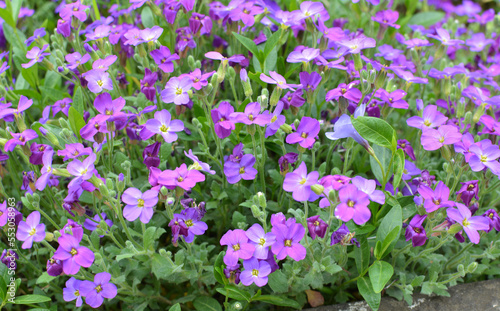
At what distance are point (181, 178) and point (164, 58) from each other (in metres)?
0.88

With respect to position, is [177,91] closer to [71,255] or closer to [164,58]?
[164,58]

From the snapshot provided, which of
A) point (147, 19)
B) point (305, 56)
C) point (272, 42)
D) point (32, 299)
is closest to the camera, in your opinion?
point (32, 299)

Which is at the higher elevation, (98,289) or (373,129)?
(373,129)

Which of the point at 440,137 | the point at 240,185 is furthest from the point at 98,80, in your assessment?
the point at 440,137

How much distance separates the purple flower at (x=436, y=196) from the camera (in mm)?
1953

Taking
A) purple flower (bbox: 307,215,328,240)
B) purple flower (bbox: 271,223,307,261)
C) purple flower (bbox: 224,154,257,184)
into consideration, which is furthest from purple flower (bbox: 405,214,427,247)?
purple flower (bbox: 224,154,257,184)

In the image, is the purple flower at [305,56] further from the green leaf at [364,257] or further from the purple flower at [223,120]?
the green leaf at [364,257]

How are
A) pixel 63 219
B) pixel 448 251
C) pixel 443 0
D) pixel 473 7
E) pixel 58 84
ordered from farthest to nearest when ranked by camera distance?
pixel 443 0 → pixel 473 7 → pixel 58 84 → pixel 448 251 → pixel 63 219

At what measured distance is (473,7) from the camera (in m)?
4.85

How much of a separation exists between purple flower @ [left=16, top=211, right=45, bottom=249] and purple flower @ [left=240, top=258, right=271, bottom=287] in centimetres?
93

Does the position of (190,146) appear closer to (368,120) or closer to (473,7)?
(368,120)

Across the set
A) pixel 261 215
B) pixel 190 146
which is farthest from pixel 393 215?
pixel 190 146

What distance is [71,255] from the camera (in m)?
1.91

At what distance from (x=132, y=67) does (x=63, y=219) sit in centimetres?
151
